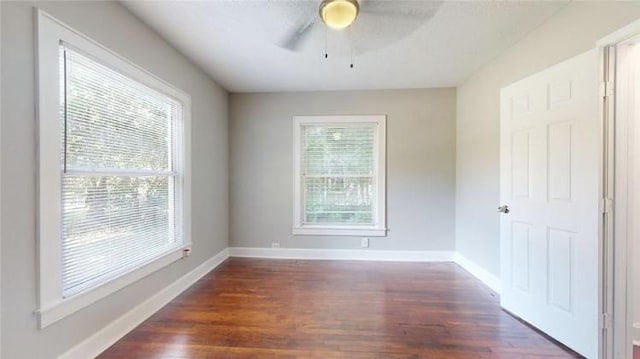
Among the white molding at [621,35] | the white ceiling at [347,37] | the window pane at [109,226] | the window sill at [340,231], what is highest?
the white ceiling at [347,37]

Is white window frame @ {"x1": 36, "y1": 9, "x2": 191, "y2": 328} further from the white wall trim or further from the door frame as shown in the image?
the white wall trim

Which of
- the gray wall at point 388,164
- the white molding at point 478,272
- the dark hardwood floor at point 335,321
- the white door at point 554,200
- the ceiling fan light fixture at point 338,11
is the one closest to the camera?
the ceiling fan light fixture at point 338,11

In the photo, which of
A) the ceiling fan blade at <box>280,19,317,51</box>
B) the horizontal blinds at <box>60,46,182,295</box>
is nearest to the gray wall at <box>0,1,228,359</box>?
the horizontal blinds at <box>60,46,182,295</box>

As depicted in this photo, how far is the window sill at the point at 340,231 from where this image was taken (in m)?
4.30

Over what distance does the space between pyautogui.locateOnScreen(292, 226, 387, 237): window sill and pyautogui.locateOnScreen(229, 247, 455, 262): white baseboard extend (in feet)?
0.77

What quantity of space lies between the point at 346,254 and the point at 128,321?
2.76 m

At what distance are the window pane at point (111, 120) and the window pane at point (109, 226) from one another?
0.15m

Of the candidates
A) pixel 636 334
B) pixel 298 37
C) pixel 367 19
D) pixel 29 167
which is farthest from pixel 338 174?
pixel 29 167

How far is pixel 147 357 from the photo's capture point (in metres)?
2.02

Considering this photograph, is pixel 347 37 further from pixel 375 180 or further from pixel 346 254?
pixel 346 254

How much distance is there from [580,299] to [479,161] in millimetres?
1806

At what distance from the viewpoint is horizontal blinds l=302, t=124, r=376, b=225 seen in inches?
172

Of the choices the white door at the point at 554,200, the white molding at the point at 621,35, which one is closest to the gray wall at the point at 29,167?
the white door at the point at 554,200

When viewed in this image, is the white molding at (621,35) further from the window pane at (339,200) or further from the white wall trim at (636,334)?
the window pane at (339,200)
